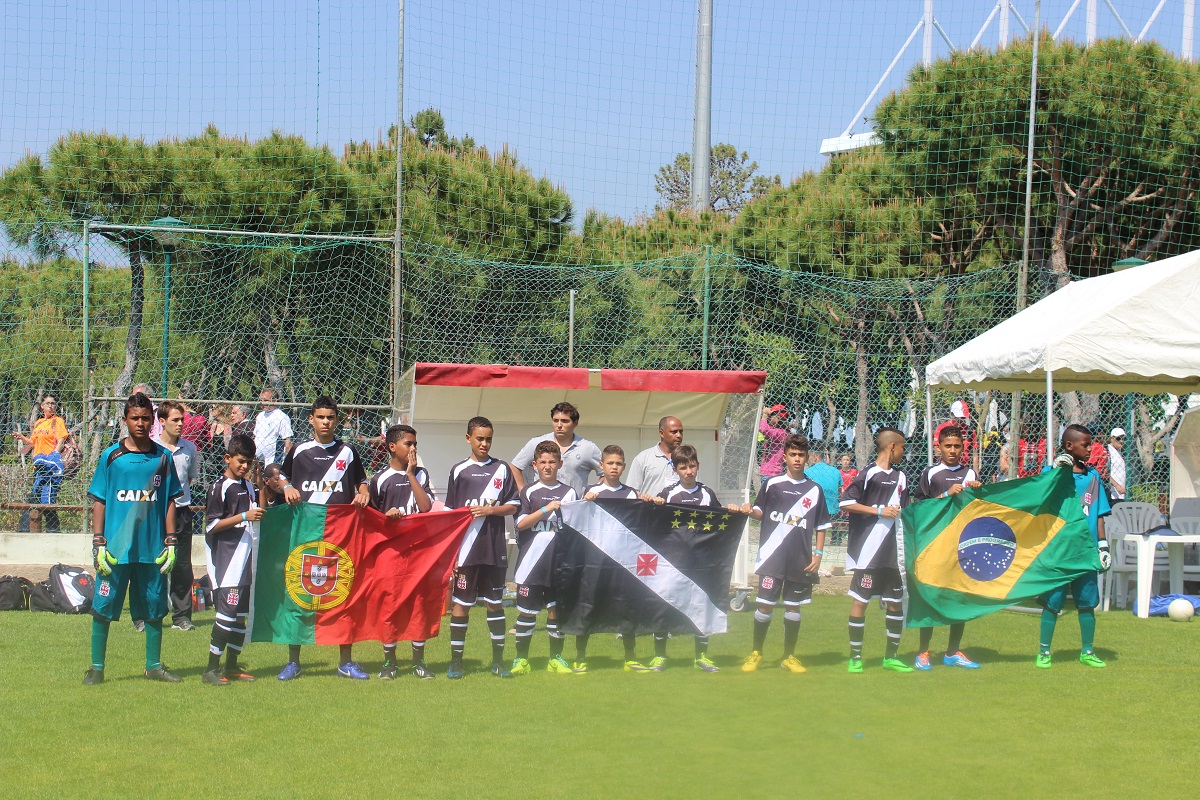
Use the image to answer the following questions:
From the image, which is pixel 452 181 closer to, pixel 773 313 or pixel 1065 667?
pixel 773 313

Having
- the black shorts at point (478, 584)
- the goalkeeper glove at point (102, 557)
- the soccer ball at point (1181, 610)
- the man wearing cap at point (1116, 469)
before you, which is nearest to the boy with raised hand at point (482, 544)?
the black shorts at point (478, 584)

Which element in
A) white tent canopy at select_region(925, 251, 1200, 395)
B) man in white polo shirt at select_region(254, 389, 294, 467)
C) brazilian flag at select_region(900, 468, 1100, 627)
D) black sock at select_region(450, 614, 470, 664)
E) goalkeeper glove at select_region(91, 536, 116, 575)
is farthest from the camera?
man in white polo shirt at select_region(254, 389, 294, 467)

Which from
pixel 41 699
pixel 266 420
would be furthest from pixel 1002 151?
pixel 41 699

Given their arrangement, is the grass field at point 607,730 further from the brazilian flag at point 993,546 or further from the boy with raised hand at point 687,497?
the brazilian flag at point 993,546

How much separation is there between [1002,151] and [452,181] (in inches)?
269

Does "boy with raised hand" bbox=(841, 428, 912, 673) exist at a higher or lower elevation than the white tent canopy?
lower

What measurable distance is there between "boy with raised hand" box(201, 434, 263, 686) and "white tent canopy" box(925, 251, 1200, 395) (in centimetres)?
684

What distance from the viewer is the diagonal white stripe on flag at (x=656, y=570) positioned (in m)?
8.74

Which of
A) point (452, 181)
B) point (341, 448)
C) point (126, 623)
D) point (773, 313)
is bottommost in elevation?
point (126, 623)

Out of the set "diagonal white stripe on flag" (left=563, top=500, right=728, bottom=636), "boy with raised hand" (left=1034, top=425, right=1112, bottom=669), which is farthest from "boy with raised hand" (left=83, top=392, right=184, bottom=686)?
"boy with raised hand" (left=1034, top=425, right=1112, bottom=669)

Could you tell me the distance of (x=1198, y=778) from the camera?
574 cm

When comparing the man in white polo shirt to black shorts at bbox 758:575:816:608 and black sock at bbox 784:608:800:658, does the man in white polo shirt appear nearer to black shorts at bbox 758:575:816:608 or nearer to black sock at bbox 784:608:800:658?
black shorts at bbox 758:575:816:608

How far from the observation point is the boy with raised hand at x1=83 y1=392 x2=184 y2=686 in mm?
8000

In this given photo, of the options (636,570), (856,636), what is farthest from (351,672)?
(856,636)
